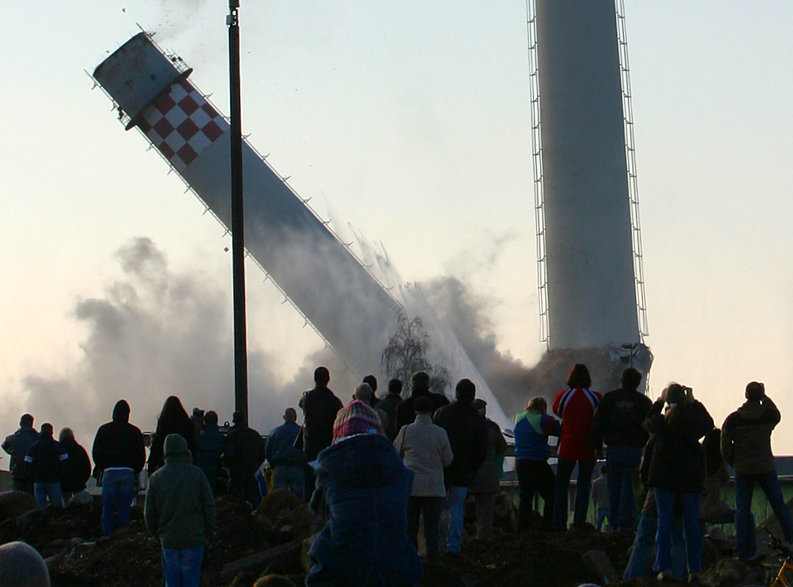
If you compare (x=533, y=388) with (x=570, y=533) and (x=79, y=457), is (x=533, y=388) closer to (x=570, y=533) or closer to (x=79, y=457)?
(x=79, y=457)

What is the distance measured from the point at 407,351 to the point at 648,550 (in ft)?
81.0

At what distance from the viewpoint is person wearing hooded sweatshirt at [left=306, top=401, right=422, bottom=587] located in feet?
26.7

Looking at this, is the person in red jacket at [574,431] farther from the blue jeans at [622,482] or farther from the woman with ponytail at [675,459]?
the woman with ponytail at [675,459]

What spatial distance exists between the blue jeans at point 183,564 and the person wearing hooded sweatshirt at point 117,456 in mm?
3995

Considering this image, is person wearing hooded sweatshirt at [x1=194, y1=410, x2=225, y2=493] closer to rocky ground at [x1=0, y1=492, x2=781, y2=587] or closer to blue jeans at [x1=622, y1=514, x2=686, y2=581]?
rocky ground at [x1=0, y1=492, x2=781, y2=587]

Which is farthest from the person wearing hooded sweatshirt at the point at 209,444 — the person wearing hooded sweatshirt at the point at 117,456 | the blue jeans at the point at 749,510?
the blue jeans at the point at 749,510

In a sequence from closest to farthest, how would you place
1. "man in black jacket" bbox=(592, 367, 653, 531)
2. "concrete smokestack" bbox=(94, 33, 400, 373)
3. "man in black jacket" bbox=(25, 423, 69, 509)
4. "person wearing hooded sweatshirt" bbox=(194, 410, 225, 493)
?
"man in black jacket" bbox=(592, 367, 653, 531) → "person wearing hooded sweatshirt" bbox=(194, 410, 225, 493) → "man in black jacket" bbox=(25, 423, 69, 509) → "concrete smokestack" bbox=(94, 33, 400, 373)

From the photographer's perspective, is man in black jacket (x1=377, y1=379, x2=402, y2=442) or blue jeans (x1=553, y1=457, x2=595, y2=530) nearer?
blue jeans (x1=553, y1=457, x2=595, y2=530)

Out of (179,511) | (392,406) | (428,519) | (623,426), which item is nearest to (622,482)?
(623,426)

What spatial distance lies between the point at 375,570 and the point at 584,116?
2887 cm

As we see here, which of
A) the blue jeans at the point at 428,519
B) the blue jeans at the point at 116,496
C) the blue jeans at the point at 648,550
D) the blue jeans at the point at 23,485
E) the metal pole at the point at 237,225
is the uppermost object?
the metal pole at the point at 237,225

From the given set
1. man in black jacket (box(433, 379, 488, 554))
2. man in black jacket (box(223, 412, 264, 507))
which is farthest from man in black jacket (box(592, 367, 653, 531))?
man in black jacket (box(223, 412, 264, 507))

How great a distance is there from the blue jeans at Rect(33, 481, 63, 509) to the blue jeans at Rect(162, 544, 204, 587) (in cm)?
674

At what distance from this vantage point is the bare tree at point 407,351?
1448 inches
